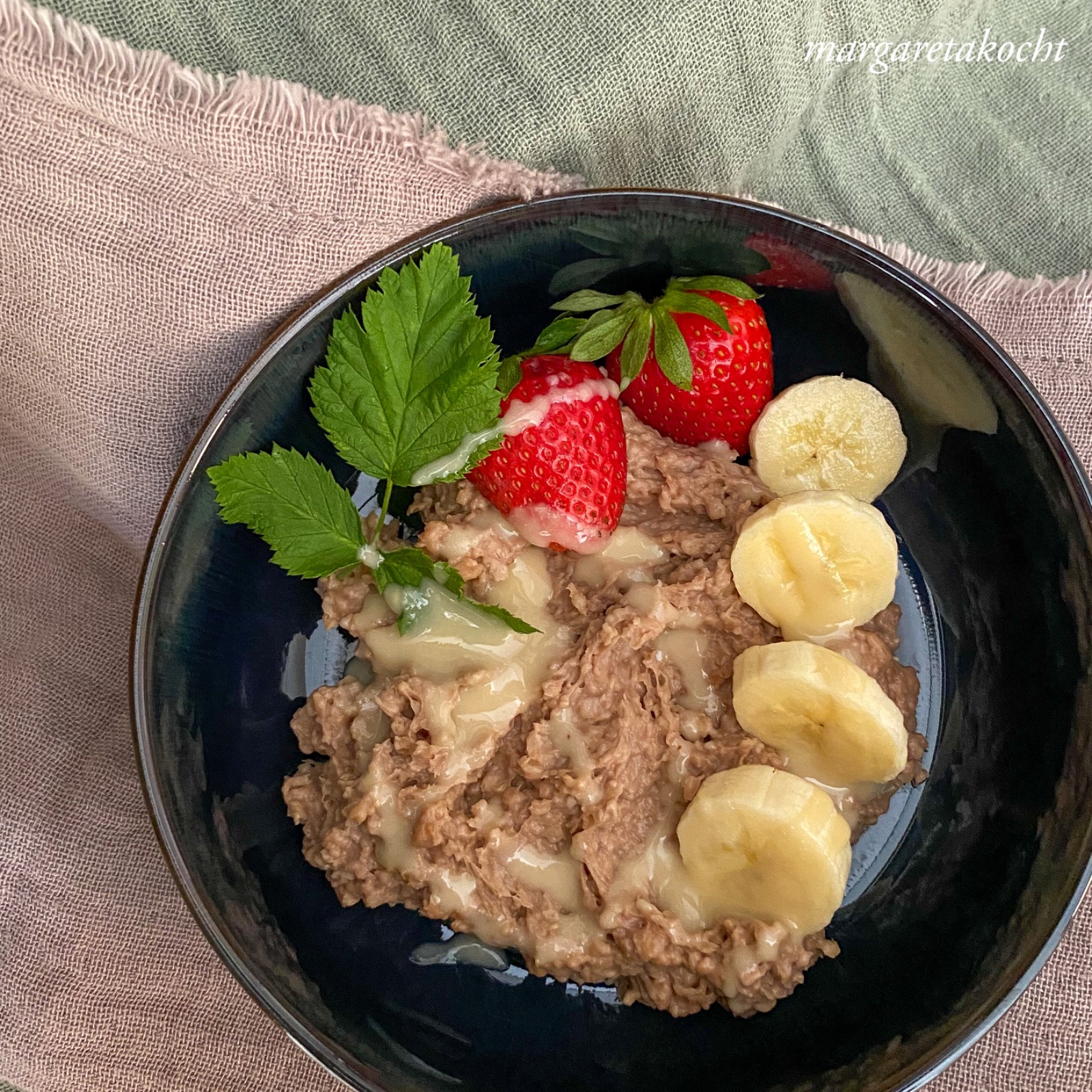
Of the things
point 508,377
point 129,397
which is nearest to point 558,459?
point 508,377

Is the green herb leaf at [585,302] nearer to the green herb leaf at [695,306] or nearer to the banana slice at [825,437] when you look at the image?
the green herb leaf at [695,306]

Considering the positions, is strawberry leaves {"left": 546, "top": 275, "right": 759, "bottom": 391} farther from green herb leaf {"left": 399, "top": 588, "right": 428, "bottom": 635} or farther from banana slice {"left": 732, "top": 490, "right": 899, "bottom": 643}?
green herb leaf {"left": 399, "top": 588, "right": 428, "bottom": 635}

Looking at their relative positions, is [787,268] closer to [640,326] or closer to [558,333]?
[640,326]

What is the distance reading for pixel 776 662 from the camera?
170 cm

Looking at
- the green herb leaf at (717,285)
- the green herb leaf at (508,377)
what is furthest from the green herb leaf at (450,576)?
the green herb leaf at (717,285)

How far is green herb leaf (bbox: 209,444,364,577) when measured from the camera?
1784 millimetres

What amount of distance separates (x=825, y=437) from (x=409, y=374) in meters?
0.80

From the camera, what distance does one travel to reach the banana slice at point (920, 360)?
1.83 metres

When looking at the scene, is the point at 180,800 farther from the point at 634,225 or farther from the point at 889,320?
the point at 889,320

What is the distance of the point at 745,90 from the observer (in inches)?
79.4

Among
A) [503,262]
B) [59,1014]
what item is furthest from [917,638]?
[59,1014]

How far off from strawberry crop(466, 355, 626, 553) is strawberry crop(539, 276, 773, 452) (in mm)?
67

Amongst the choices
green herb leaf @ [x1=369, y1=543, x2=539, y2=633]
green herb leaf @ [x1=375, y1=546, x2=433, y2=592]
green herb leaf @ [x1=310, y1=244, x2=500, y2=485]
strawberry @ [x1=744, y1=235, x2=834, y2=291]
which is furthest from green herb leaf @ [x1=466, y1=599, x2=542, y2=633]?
strawberry @ [x1=744, y1=235, x2=834, y2=291]

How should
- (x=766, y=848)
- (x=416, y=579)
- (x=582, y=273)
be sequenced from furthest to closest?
(x=582, y=273)
(x=416, y=579)
(x=766, y=848)
